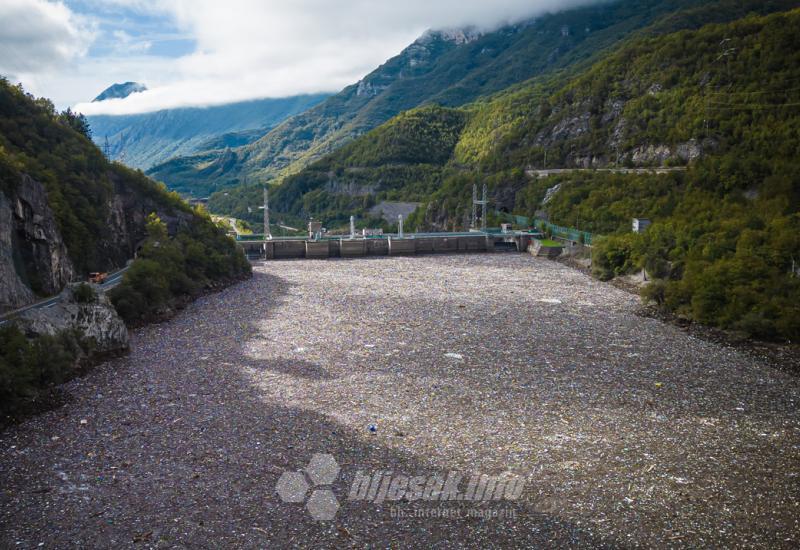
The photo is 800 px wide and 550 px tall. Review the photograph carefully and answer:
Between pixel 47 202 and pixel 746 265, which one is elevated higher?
pixel 47 202

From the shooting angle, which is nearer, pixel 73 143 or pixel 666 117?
pixel 73 143

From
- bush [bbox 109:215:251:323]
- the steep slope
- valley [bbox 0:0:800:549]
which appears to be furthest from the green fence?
the steep slope

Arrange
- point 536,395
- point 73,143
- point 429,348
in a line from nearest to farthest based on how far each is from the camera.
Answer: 1. point 536,395
2. point 429,348
3. point 73,143

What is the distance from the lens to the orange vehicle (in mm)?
28469

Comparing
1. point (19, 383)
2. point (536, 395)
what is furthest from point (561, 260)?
point (19, 383)

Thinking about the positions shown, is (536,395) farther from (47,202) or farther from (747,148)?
(747,148)

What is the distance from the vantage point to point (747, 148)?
47531mm

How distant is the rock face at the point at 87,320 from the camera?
797 inches

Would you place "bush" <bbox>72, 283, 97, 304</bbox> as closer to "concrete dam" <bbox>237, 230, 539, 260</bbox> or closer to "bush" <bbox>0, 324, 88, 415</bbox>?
"bush" <bbox>0, 324, 88, 415</bbox>

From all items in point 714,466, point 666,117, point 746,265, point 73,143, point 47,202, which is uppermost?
point 666,117

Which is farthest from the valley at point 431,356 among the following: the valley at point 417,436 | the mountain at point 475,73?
the mountain at point 475,73

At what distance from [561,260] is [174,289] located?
32.6m

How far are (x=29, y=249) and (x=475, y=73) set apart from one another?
15847 centimetres

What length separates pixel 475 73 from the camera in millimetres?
166875
